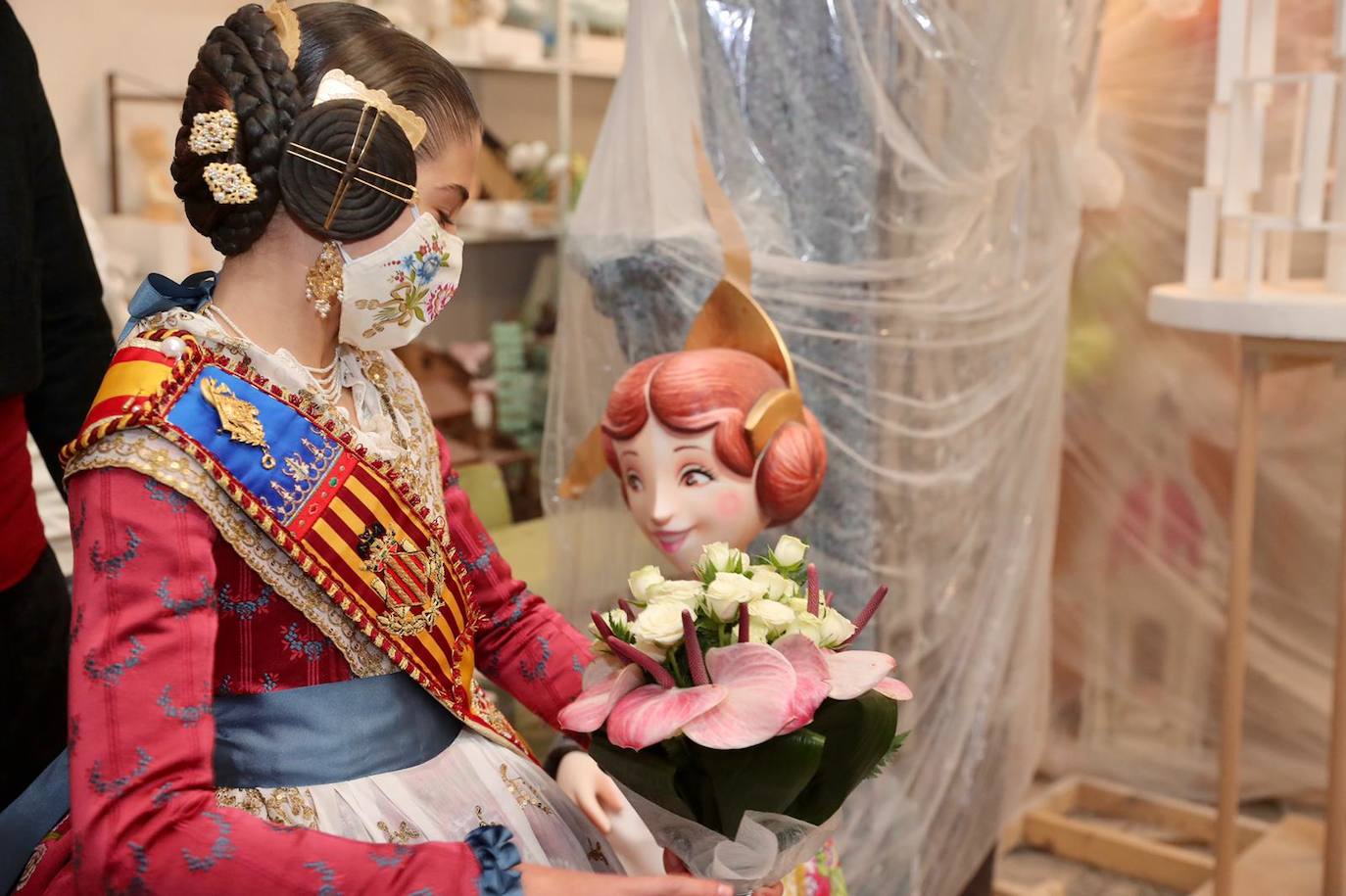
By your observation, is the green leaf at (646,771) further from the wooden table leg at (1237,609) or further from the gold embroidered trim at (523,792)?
the wooden table leg at (1237,609)

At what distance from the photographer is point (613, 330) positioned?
Answer: 193 centimetres

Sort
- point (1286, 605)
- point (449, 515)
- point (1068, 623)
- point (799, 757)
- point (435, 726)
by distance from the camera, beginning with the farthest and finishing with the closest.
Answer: point (1068, 623) < point (1286, 605) < point (449, 515) < point (435, 726) < point (799, 757)

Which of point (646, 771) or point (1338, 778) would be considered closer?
point (646, 771)

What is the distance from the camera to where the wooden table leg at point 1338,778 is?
6.60ft

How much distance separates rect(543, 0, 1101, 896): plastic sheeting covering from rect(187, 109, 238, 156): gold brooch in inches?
33.3

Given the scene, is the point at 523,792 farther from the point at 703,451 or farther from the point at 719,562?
the point at 703,451

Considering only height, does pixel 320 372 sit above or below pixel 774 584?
above

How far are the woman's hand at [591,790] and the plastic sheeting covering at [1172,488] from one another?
2061 mm

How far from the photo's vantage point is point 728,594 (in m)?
1.02

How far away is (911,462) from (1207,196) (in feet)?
2.24

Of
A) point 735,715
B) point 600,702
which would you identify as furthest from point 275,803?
point 735,715

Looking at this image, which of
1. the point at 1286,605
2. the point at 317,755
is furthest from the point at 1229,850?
the point at 317,755

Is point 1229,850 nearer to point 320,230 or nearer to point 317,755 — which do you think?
point 317,755

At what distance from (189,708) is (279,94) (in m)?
0.45
